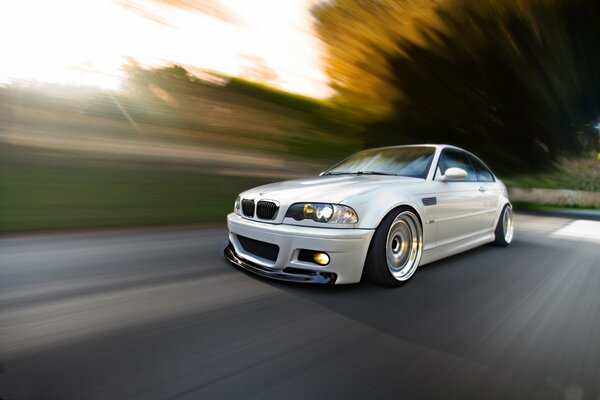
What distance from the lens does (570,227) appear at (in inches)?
298

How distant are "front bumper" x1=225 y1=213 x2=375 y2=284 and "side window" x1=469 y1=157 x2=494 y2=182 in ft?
8.60

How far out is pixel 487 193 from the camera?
462 centimetres

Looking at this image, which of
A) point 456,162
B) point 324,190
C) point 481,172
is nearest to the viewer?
point 324,190

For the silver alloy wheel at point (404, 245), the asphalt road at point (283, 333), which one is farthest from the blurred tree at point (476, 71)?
the asphalt road at point (283, 333)

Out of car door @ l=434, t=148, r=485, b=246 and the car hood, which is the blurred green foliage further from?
car door @ l=434, t=148, r=485, b=246

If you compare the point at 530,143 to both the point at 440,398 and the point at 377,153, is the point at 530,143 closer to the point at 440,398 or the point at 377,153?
the point at 377,153

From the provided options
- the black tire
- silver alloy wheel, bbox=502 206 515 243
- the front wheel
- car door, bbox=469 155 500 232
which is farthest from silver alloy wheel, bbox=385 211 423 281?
silver alloy wheel, bbox=502 206 515 243

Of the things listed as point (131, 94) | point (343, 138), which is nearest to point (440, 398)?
point (131, 94)

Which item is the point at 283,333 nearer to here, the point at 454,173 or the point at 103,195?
the point at 454,173

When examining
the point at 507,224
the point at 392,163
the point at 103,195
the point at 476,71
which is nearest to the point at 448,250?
the point at 392,163

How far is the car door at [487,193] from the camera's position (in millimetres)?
4508

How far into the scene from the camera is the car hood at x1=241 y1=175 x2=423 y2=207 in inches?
114

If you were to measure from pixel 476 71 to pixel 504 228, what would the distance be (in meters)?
9.31

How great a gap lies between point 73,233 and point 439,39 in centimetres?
1115
